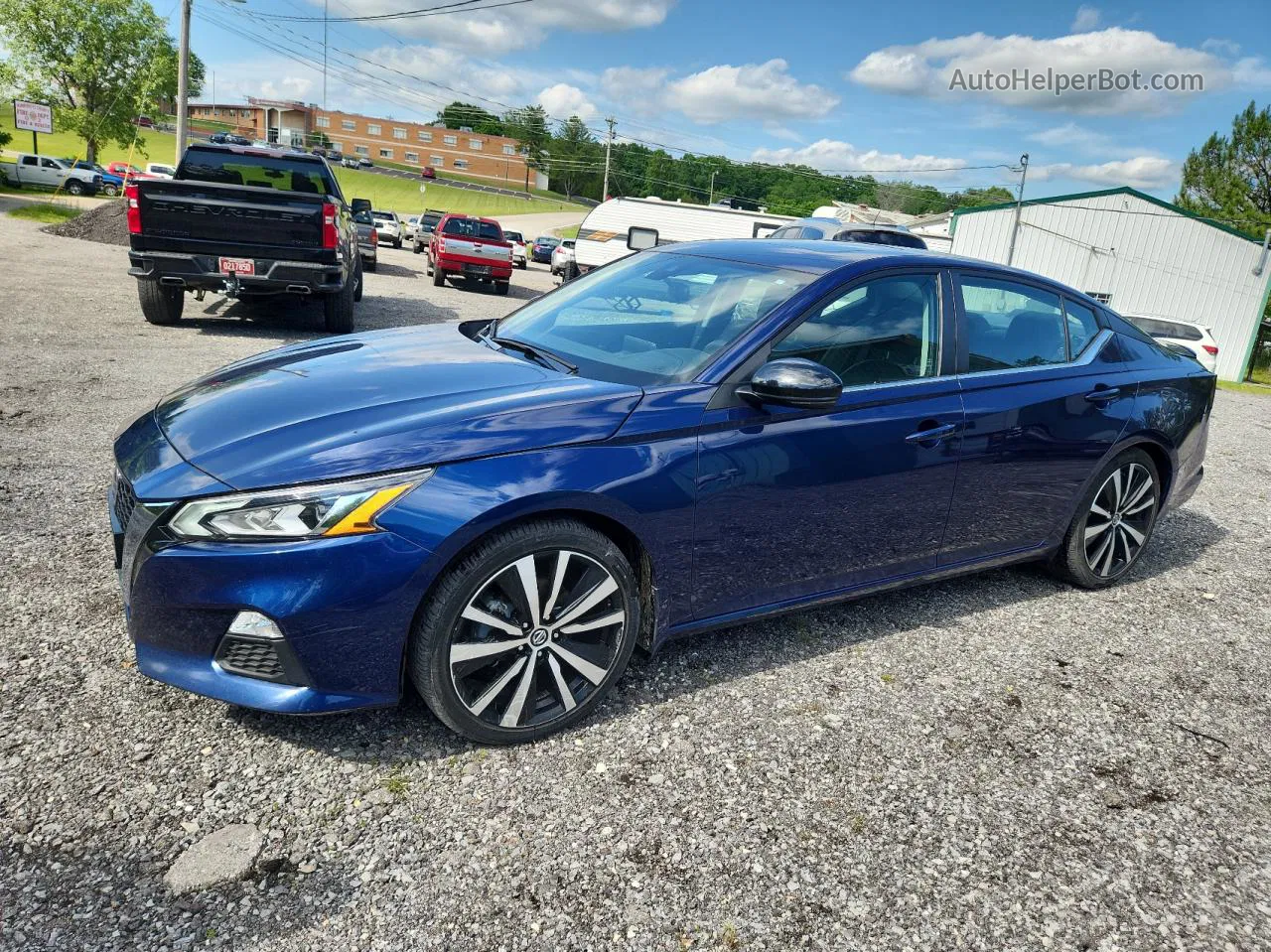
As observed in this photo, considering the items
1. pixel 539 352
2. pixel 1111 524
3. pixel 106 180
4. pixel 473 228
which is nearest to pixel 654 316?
pixel 539 352

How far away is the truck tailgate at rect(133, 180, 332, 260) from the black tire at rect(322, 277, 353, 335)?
3.09 ft

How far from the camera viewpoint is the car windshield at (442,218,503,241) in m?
21.1

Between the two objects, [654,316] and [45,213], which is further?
[45,213]

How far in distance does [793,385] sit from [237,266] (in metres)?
7.98

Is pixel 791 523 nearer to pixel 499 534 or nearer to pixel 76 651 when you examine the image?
pixel 499 534

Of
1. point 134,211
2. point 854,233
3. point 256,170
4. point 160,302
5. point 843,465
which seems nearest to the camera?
point 843,465

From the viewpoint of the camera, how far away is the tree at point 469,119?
133m

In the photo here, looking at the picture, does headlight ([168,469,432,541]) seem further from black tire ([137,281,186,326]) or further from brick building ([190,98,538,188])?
brick building ([190,98,538,188])

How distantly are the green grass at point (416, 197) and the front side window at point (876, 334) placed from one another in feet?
225

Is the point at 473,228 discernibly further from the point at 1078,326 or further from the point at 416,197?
the point at 416,197

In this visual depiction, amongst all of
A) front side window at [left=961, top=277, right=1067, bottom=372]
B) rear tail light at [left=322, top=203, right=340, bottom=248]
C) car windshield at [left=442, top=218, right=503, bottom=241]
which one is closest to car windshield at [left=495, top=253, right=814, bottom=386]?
front side window at [left=961, top=277, right=1067, bottom=372]

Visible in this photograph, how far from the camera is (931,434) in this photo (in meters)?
3.51

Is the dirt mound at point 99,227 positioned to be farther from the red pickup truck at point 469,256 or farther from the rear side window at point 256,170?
the rear side window at point 256,170

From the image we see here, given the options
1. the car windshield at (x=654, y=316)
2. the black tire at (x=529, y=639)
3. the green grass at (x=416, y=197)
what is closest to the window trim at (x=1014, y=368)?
the car windshield at (x=654, y=316)
